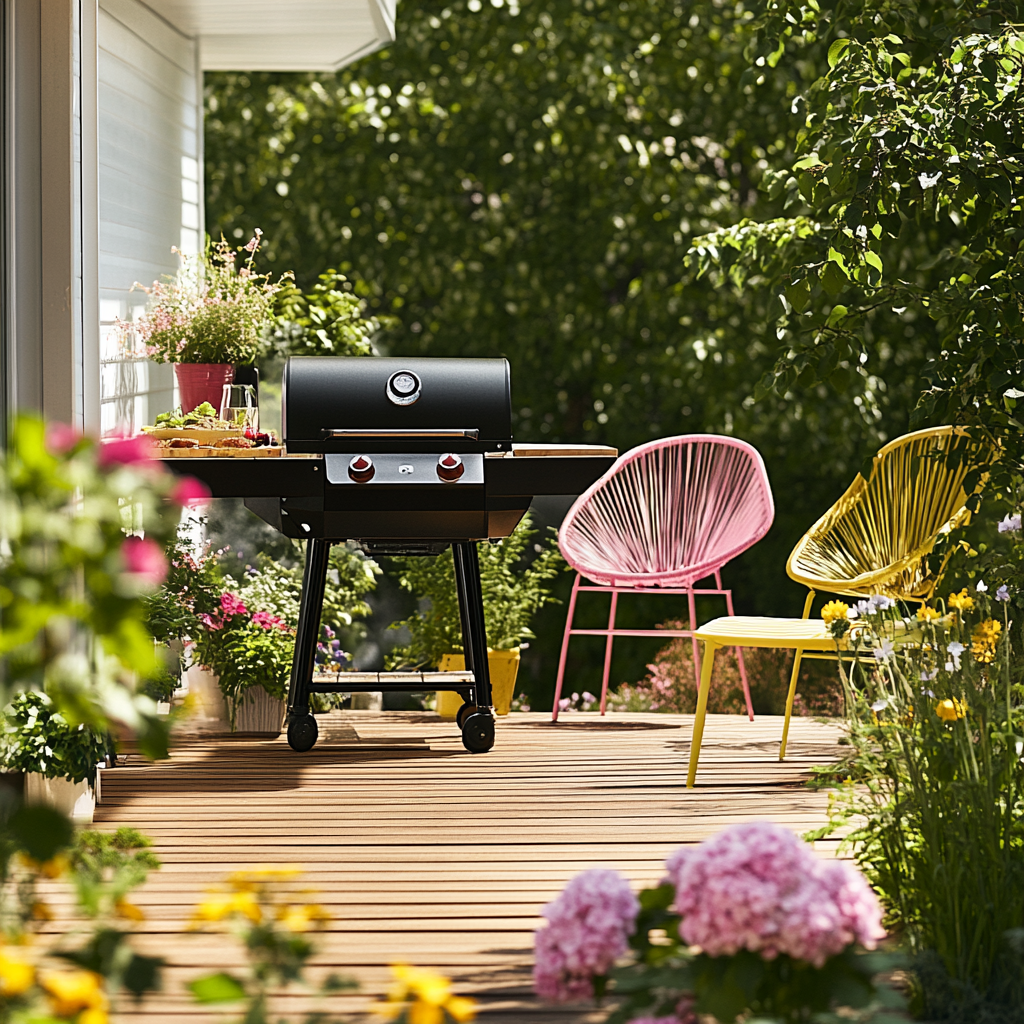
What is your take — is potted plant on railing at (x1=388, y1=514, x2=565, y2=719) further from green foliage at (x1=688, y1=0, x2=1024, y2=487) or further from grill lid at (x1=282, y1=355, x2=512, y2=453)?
green foliage at (x1=688, y1=0, x2=1024, y2=487)

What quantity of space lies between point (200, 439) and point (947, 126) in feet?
6.67

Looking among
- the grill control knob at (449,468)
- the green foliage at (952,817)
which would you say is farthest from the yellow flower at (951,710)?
the grill control knob at (449,468)

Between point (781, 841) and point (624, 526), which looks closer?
point (781, 841)

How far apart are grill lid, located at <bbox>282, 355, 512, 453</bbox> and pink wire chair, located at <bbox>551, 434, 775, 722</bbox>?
0.81 m

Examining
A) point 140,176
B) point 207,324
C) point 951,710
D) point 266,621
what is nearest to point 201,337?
point 207,324

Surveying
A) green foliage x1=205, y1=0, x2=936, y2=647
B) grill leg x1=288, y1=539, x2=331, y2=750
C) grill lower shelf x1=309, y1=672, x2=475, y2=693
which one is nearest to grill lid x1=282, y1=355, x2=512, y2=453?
grill leg x1=288, y1=539, x2=331, y2=750

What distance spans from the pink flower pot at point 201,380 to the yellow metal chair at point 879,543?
1724 millimetres

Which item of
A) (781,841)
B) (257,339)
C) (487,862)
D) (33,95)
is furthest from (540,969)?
(257,339)

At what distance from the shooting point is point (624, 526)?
184 inches

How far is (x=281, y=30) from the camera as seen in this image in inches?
196

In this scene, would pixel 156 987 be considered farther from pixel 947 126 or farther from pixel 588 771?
pixel 947 126

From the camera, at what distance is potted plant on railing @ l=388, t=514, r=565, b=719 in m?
4.48

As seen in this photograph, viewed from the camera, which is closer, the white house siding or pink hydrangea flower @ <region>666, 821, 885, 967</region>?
pink hydrangea flower @ <region>666, 821, 885, 967</region>

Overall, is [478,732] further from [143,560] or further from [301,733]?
[143,560]
